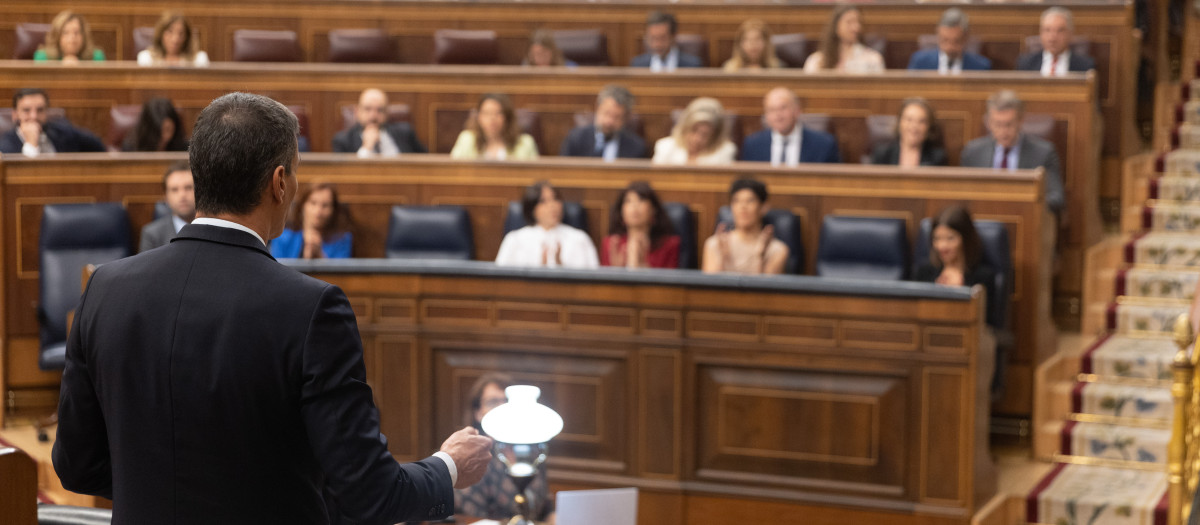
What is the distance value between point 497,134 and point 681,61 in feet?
2.68

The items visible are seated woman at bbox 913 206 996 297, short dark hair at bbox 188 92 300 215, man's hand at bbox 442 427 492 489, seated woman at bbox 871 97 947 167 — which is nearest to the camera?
short dark hair at bbox 188 92 300 215

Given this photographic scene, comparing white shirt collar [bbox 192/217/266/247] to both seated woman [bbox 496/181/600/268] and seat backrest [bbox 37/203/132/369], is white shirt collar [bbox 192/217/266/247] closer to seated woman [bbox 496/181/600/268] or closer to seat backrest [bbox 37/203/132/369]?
seated woman [bbox 496/181/600/268]

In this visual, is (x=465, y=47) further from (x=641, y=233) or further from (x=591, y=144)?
(x=641, y=233)

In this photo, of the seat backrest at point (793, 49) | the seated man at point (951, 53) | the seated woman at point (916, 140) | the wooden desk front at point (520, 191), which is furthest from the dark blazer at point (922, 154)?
the seat backrest at point (793, 49)

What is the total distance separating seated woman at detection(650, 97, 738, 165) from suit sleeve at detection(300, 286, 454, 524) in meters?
2.07

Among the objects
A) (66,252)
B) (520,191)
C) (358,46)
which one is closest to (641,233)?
(520,191)

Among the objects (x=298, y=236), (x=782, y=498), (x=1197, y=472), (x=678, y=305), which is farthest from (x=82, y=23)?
(x=1197, y=472)

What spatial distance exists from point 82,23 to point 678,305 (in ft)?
7.58

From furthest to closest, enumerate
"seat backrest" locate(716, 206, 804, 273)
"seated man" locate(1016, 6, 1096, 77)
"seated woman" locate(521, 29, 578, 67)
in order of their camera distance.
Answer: "seated woman" locate(521, 29, 578, 67)
"seated man" locate(1016, 6, 1096, 77)
"seat backrest" locate(716, 206, 804, 273)

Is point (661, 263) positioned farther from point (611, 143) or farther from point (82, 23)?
point (82, 23)

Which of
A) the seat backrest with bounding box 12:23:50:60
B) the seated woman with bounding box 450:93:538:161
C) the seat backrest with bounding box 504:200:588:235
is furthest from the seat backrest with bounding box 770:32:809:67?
the seat backrest with bounding box 12:23:50:60

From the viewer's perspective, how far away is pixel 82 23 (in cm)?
364

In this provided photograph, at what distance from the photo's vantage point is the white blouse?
2.68 m

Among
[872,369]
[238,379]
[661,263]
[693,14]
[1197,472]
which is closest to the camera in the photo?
[238,379]
